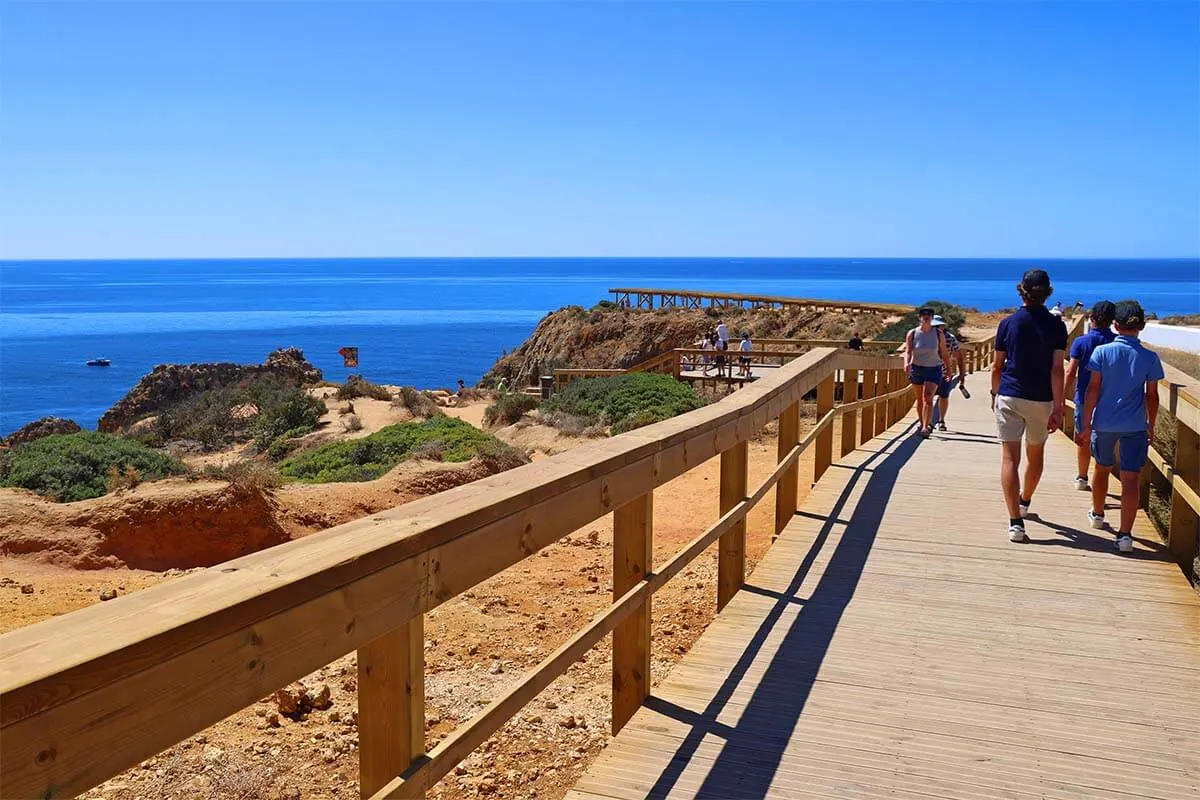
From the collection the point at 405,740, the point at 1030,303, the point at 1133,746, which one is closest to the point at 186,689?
the point at 405,740

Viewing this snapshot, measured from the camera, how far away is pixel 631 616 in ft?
12.8

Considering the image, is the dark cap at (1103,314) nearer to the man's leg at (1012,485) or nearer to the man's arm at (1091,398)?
the man's arm at (1091,398)

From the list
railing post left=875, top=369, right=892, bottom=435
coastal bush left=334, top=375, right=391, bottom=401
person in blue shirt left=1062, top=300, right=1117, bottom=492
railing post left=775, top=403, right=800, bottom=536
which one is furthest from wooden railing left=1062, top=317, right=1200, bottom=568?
coastal bush left=334, top=375, right=391, bottom=401

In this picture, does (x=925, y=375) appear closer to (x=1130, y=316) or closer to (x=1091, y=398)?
(x=1091, y=398)

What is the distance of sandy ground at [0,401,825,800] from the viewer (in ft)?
14.1

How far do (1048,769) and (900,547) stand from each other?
2.99 metres

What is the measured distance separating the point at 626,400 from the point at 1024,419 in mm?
12650

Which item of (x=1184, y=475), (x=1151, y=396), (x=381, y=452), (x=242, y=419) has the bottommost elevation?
(x=242, y=419)

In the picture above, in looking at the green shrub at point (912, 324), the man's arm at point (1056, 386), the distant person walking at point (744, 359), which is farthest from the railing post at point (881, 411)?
the green shrub at point (912, 324)

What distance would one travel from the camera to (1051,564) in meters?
6.13

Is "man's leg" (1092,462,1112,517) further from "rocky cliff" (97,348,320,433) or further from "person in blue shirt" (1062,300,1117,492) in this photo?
"rocky cliff" (97,348,320,433)

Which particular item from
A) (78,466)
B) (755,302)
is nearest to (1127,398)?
(78,466)

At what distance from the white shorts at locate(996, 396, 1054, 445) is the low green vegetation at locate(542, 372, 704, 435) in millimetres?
10021

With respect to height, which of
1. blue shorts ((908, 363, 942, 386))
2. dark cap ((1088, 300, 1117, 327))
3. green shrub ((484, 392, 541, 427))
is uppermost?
dark cap ((1088, 300, 1117, 327))
